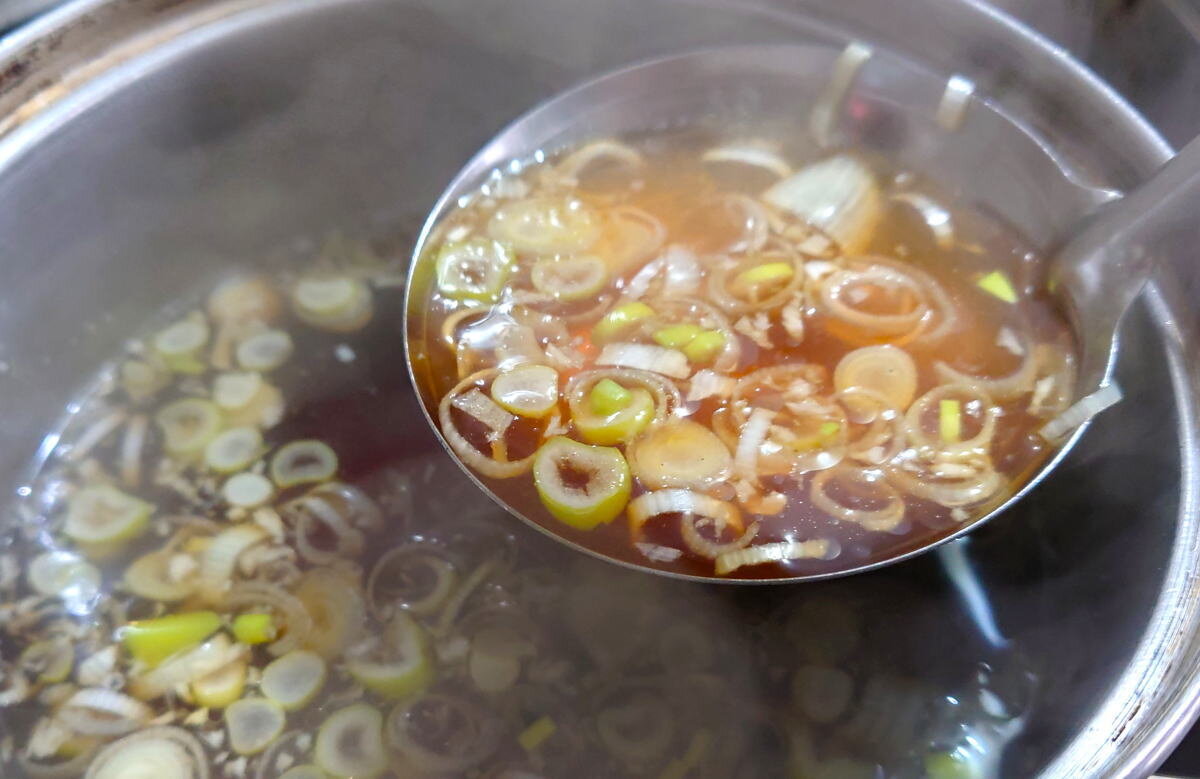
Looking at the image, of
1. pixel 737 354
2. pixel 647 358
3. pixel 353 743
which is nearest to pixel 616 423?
pixel 647 358

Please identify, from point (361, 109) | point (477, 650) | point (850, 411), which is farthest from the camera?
point (361, 109)

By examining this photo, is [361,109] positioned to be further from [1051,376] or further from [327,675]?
[1051,376]

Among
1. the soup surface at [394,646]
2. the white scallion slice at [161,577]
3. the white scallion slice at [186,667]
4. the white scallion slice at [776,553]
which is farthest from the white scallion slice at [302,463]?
the white scallion slice at [776,553]

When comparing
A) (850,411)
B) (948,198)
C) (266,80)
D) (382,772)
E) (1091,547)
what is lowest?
(382,772)

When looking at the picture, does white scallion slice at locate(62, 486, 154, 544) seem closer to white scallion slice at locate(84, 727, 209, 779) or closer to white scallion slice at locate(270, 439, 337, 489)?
white scallion slice at locate(270, 439, 337, 489)

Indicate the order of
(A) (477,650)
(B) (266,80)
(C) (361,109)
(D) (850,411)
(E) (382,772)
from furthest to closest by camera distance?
(C) (361,109)
(B) (266,80)
(A) (477,650)
(E) (382,772)
(D) (850,411)

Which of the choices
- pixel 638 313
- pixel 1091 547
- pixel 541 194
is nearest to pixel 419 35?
pixel 541 194

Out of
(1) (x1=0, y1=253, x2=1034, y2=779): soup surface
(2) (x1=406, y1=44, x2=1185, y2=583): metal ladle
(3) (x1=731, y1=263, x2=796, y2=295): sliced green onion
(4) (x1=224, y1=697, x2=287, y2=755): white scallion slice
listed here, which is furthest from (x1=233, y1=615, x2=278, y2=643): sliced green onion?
(3) (x1=731, y1=263, x2=796, y2=295): sliced green onion
